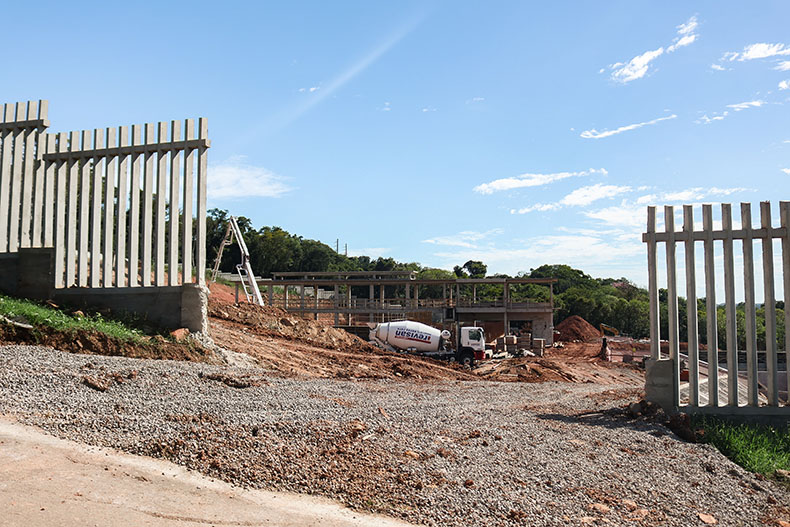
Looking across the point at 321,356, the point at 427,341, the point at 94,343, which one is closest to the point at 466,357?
the point at 427,341

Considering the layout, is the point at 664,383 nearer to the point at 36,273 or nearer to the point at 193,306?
the point at 193,306

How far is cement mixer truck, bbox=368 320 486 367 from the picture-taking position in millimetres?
26219

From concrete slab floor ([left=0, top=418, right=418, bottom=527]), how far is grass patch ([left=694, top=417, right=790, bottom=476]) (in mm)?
5027

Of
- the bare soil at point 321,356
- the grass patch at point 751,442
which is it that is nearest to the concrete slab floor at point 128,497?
the grass patch at point 751,442

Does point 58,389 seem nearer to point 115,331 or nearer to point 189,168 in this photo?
point 115,331

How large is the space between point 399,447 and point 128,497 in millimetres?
2560

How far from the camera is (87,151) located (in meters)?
12.8

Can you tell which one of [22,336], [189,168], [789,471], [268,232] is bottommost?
[789,471]

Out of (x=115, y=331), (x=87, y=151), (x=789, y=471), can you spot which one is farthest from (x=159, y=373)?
(x=789, y=471)

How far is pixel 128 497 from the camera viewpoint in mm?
4902

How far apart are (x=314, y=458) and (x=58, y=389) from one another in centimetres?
350

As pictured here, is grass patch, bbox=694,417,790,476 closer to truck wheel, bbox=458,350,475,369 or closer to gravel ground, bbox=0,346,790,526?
gravel ground, bbox=0,346,790,526

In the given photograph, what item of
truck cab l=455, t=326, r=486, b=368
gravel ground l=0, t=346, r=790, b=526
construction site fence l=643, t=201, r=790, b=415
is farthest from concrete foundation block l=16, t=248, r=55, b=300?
truck cab l=455, t=326, r=486, b=368

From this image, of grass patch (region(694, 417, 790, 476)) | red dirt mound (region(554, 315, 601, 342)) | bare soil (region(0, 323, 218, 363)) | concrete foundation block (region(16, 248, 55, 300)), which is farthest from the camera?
red dirt mound (region(554, 315, 601, 342))
